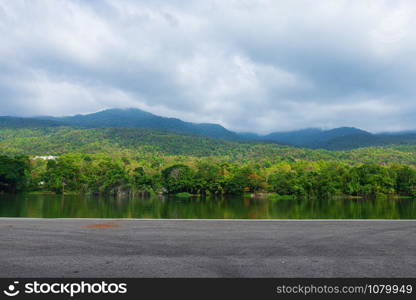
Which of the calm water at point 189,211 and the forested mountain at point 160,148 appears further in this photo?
the forested mountain at point 160,148

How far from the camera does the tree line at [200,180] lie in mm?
54562

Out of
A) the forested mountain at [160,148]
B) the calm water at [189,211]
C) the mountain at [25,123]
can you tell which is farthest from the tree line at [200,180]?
the mountain at [25,123]

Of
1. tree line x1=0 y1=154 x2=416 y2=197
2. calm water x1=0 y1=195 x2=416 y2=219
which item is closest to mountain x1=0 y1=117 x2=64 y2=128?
tree line x1=0 y1=154 x2=416 y2=197

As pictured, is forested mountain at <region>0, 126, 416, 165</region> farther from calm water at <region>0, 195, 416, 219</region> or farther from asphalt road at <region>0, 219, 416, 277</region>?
asphalt road at <region>0, 219, 416, 277</region>

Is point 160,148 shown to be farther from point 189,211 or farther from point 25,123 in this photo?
point 25,123

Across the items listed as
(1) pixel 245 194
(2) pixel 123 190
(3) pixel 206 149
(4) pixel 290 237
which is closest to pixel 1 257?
(4) pixel 290 237

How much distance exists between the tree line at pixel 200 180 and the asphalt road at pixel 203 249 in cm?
4655

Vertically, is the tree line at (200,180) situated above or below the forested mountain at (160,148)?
below

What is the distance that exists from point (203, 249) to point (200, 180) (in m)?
51.6

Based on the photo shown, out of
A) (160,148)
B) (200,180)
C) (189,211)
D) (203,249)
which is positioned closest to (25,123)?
(160,148)

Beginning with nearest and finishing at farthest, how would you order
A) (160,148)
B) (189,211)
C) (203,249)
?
(203,249)
(189,211)
(160,148)

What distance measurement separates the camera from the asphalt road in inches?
193

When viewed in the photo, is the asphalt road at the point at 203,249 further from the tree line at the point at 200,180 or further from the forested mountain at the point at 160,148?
the forested mountain at the point at 160,148

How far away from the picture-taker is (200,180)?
57.8 meters
